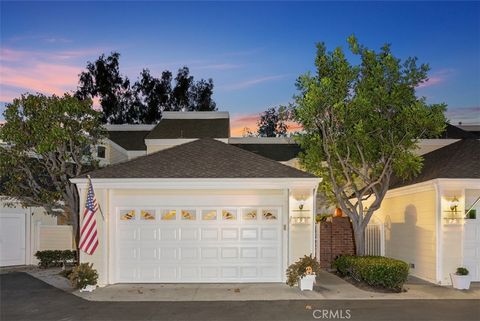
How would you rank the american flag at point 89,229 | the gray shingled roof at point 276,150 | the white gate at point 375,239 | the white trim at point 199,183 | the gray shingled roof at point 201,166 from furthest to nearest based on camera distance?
the gray shingled roof at point 276,150, the white gate at point 375,239, the gray shingled roof at point 201,166, the white trim at point 199,183, the american flag at point 89,229

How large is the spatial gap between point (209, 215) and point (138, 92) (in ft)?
108

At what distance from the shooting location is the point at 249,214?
1476cm

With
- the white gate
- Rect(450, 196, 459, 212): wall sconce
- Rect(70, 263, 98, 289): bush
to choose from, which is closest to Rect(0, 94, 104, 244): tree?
Rect(70, 263, 98, 289): bush

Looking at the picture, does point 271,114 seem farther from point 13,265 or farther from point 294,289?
point 294,289

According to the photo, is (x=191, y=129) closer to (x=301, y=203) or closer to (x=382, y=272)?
(x=301, y=203)

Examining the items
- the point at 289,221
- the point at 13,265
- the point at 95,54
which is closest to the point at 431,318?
the point at 289,221

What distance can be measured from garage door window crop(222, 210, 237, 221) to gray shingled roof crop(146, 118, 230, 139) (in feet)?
31.4

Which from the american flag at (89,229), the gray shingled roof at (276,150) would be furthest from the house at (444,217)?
the american flag at (89,229)

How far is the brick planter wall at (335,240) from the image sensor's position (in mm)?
17984

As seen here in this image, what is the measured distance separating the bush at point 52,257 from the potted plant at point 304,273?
9.57 meters

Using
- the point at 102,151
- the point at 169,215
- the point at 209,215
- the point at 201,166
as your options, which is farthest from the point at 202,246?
the point at 102,151

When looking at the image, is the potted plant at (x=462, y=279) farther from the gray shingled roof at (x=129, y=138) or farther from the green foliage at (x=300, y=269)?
the gray shingled roof at (x=129, y=138)

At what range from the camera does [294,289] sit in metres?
13.5

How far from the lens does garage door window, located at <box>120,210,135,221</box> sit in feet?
48.4
